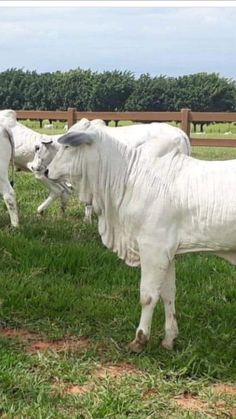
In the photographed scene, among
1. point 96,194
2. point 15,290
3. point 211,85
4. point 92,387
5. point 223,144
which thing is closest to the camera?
point 92,387

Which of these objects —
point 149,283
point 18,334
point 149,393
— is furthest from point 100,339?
point 149,393

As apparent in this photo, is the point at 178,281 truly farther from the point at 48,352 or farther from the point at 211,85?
the point at 211,85

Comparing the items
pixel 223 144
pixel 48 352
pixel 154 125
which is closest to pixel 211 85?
pixel 223 144

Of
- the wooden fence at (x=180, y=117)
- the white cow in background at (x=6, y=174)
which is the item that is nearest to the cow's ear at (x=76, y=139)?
the white cow in background at (x=6, y=174)

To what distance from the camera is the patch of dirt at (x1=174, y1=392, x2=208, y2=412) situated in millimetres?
4227

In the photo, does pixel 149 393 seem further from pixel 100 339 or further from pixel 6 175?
pixel 6 175

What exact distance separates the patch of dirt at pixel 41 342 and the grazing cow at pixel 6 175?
365 centimetres

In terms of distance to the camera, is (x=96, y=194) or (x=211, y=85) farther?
(x=211, y=85)

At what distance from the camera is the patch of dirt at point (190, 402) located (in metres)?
4.23

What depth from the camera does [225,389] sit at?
177 inches

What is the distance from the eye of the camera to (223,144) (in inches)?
601

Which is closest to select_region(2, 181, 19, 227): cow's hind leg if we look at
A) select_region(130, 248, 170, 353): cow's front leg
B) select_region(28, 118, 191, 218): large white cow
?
select_region(28, 118, 191, 218): large white cow

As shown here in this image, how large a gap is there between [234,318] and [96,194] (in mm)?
1709

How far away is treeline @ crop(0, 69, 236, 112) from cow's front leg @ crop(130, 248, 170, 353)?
52.4 m
